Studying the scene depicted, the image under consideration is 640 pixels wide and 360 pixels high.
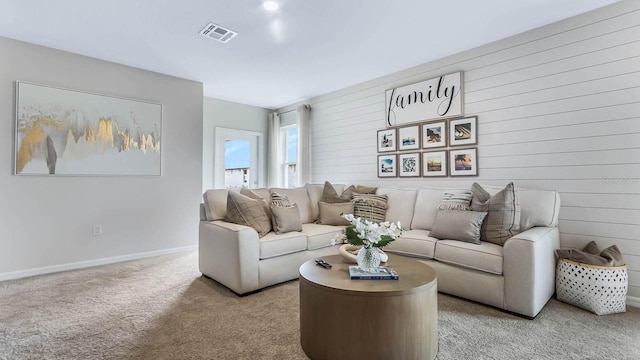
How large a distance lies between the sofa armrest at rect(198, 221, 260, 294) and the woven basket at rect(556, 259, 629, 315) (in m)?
2.63

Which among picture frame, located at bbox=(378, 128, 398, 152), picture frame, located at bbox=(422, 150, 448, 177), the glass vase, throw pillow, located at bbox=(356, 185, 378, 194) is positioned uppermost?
picture frame, located at bbox=(378, 128, 398, 152)

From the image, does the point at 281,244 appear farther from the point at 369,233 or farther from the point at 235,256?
the point at 369,233

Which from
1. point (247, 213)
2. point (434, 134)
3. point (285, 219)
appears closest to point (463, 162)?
A: point (434, 134)

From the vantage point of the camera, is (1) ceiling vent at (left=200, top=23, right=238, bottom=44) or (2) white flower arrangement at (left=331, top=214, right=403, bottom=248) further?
(1) ceiling vent at (left=200, top=23, right=238, bottom=44)

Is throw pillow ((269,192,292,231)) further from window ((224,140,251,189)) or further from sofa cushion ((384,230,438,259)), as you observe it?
window ((224,140,251,189))

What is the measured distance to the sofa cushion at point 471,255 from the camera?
2322 mm

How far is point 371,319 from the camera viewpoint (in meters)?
1.51

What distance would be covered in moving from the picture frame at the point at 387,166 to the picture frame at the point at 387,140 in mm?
111

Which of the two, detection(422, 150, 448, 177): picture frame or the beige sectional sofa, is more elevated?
detection(422, 150, 448, 177): picture frame

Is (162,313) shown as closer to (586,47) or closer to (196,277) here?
(196,277)

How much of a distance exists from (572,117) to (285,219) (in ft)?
9.45

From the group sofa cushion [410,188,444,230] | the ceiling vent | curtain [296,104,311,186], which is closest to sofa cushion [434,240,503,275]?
sofa cushion [410,188,444,230]

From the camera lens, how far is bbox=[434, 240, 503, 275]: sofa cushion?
7.62 ft

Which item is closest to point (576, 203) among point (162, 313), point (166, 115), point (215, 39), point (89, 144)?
point (162, 313)
